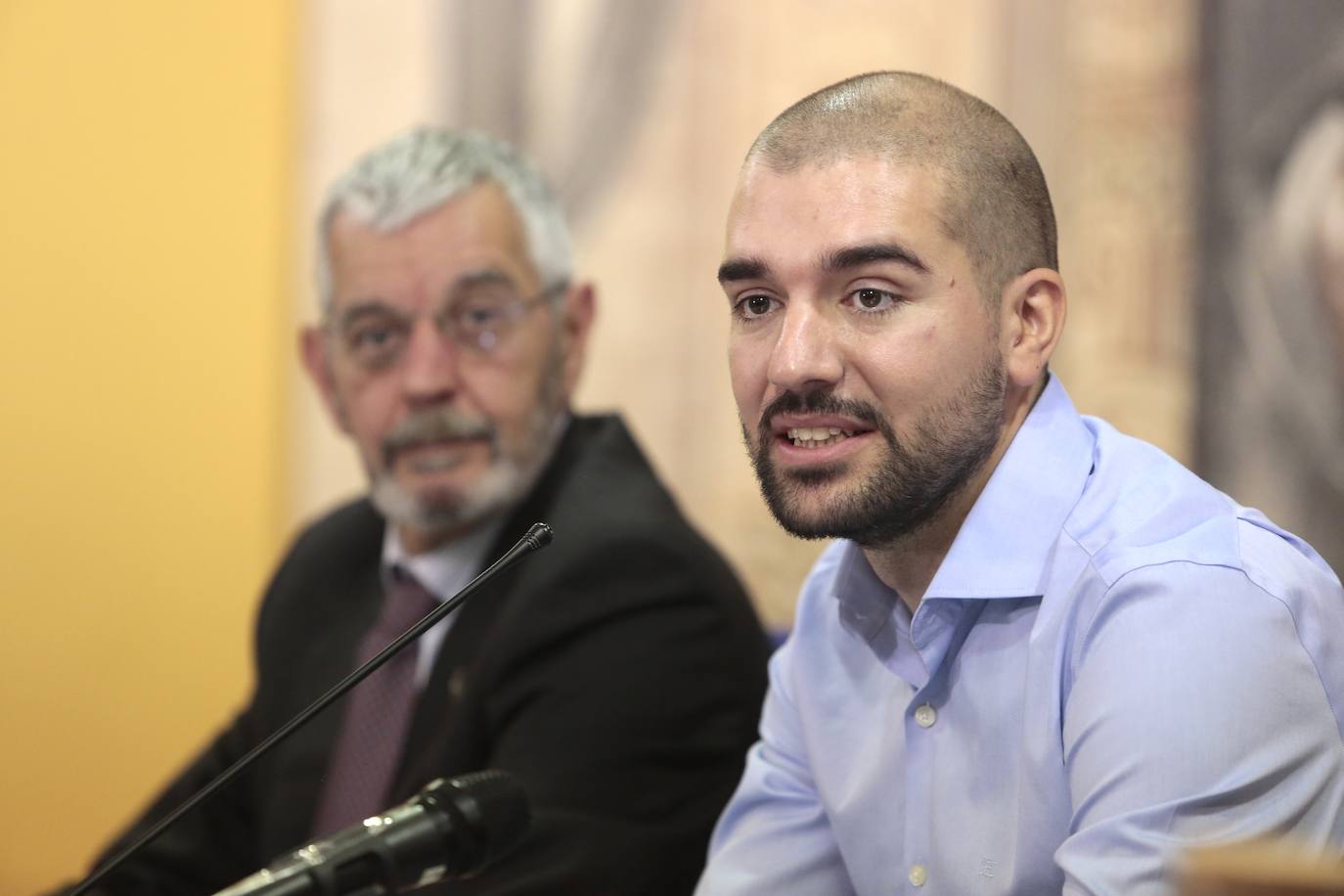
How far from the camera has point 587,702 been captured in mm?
1937

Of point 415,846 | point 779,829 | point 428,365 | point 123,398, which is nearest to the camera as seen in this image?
point 415,846

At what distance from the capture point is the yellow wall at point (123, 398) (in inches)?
141

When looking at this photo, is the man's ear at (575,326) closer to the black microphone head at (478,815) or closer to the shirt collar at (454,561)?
the shirt collar at (454,561)

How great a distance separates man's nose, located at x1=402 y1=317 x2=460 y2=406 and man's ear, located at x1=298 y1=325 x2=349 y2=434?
0.20 m

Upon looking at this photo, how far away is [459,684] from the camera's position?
2.07 m

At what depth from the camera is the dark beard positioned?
4.81 ft

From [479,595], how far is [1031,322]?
98cm

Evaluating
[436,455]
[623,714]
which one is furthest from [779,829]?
[436,455]

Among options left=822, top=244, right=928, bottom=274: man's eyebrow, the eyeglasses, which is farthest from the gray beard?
left=822, top=244, right=928, bottom=274: man's eyebrow

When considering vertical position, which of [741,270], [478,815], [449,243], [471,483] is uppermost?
[741,270]

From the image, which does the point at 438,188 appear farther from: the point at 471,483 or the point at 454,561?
the point at 454,561

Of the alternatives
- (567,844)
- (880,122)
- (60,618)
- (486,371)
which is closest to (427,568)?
(486,371)

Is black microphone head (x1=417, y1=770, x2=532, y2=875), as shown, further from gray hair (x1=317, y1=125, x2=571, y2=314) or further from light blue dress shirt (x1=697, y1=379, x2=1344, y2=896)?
gray hair (x1=317, y1=125, x2=571, y2=314)

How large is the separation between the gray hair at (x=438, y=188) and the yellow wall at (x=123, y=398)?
1.23 metres
